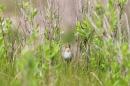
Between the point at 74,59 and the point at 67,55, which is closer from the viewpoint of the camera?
the point at 67,55

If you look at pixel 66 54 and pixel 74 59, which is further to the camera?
pixel 74 59

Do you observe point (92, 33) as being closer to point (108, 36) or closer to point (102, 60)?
point (102, 60)

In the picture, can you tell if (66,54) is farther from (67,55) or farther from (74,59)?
(74,59)

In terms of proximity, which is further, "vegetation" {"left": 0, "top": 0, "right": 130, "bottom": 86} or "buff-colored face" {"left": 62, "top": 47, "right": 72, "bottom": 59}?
"buff-colored face" {"left": 62, "top": 47, "right": 72, "bottom": 59}

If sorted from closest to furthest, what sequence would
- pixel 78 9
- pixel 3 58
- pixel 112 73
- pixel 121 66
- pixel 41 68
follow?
1. pixel 121 66
2. pixel 112 73
3. pixel 41 68
4. pixel 3 58
5. pixel 78 9

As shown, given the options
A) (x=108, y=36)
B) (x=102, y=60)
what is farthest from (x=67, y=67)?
(x=108, y=36)

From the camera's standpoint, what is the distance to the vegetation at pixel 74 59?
3086mm

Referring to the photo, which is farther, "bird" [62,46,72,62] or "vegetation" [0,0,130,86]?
"bird" [62,46,72,62]

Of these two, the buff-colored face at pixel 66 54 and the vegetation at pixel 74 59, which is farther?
the buff-colored face at pixel 66 54

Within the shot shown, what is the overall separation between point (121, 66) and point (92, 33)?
1475 mm

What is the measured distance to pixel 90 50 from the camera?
485 cm

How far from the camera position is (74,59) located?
16.0 feet

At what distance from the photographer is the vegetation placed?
309cm

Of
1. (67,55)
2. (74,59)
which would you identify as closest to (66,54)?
(67,55)
